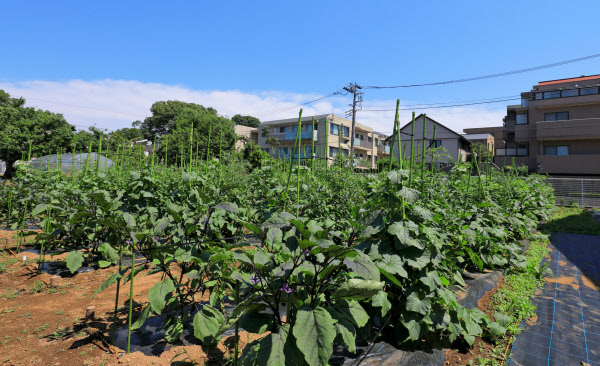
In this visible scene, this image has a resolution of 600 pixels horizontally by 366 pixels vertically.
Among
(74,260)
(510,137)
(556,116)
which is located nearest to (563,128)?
(556,116)

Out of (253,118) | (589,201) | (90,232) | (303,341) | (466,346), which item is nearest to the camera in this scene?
(303,341)

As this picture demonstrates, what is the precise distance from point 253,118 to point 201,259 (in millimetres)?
57162

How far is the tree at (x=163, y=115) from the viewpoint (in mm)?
42469

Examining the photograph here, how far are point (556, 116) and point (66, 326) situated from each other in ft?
103

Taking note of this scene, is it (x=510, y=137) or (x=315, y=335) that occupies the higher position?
(x=510, y=137)

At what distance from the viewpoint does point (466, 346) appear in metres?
2.52

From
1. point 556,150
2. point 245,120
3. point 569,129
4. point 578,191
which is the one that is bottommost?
point 578,191

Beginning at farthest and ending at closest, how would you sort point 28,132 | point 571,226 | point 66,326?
point 28,132 < point 571,226 < point 66,326

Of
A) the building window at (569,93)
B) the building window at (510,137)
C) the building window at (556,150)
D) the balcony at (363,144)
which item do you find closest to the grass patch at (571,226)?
the building window at (556,150)

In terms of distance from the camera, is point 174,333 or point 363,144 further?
point 363,144

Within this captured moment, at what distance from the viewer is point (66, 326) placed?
8.05 feet

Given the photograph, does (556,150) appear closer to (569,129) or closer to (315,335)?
(569,129)

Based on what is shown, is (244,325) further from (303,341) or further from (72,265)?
(72,265)

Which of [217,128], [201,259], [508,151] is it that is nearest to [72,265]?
[201,259]
